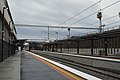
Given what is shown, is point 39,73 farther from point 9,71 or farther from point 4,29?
point 4,29

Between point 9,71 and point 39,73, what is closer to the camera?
point 39,73

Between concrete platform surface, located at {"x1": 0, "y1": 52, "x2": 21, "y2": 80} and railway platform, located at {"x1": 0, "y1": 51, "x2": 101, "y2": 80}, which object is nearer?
concrete platform surface, located at {"x1": 0, "y1": 52, "x2": 21, "y2": 80}

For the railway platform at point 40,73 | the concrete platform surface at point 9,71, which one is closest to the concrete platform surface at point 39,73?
the railway platform at point 40,73

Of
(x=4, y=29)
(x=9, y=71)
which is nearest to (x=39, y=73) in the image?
(x=9, y=71)

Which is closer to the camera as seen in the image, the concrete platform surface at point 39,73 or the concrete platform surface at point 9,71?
the concrete platform surface at point 9,71

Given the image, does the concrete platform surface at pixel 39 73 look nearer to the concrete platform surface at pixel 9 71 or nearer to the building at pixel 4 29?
the concrete platform surface at pixel 9 71

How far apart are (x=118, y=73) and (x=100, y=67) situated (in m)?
3.39

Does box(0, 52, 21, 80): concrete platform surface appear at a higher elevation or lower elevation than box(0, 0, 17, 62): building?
lower

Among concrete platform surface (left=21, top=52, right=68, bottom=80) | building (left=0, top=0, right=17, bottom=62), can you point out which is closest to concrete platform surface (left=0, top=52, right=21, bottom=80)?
concrete platform surface (left=21, top=52, right=68, bottom=80)

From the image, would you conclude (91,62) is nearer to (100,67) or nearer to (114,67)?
(100,67)

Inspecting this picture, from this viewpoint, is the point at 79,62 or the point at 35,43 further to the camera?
the point at 35,43

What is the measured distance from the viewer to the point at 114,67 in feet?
51.3

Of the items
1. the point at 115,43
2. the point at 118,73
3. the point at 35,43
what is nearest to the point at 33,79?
the point at 118,73

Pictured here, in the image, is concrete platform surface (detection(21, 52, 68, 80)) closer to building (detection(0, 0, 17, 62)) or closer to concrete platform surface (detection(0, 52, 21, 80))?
concrete platform surface (detection(0, 52, 21, 80))
